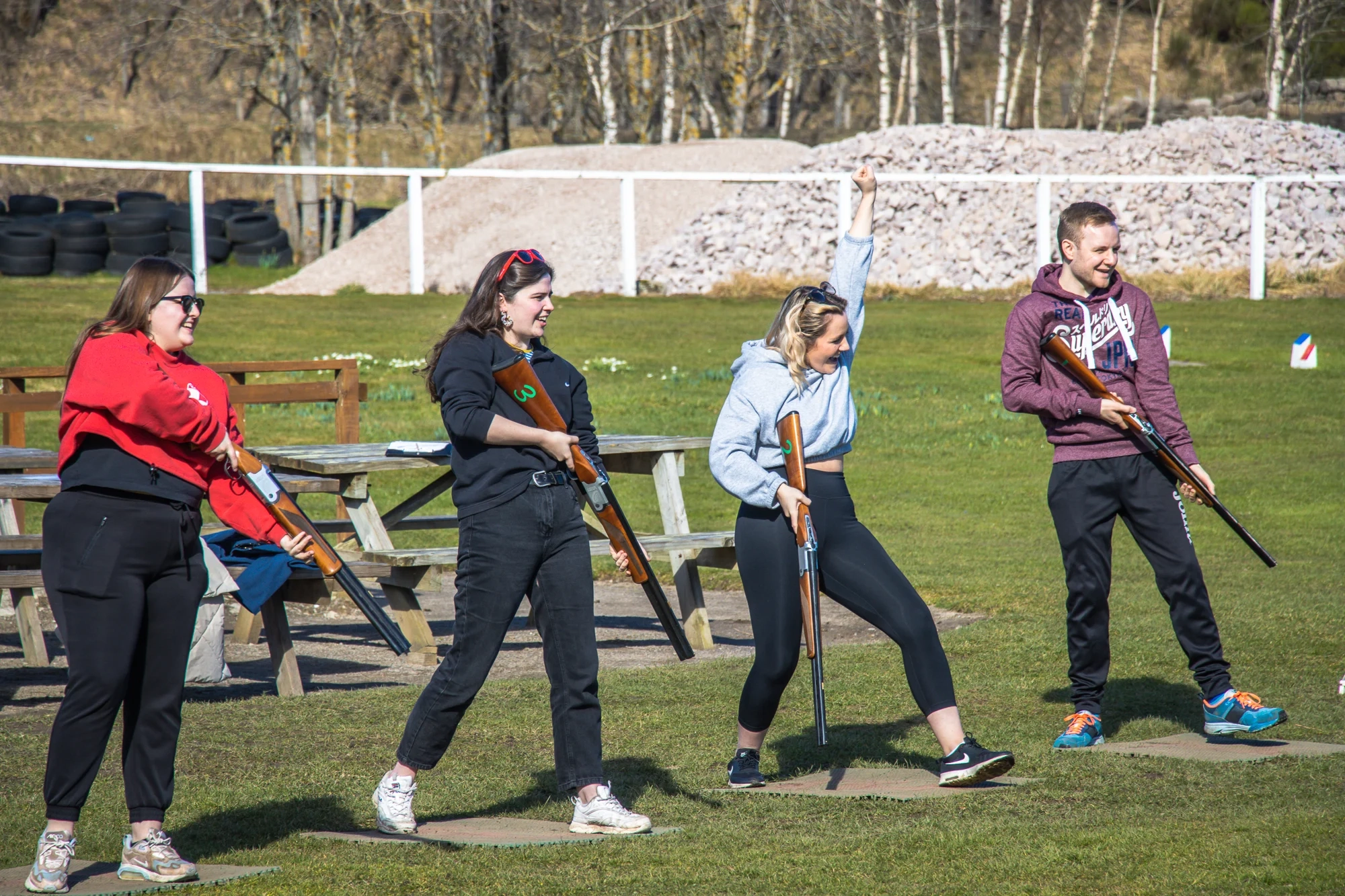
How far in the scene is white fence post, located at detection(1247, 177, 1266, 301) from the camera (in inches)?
1010

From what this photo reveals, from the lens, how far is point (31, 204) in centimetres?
Result: 3553

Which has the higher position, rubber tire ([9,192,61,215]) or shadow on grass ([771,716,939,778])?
rubber tire ([9,192,61,215])

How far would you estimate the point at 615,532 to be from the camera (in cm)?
536

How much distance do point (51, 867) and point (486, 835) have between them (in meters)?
1.31

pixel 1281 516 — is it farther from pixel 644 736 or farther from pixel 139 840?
pixel 139 840

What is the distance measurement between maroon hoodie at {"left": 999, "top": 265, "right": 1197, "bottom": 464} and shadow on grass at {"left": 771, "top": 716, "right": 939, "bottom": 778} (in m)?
1.34

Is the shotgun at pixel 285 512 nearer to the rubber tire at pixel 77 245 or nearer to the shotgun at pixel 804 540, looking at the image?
A: the shotgun at pixel 804 540

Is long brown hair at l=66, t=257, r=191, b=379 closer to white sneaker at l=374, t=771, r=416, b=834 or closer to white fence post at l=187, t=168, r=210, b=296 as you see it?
white sneaker at l=374, t=771, r=416, b=834

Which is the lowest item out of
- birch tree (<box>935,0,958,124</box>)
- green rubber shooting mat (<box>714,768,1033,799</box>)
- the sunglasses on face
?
green rubber shooting mat (<box>714,768,1033,799</box>)

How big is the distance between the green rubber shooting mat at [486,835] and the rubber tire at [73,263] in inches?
1045

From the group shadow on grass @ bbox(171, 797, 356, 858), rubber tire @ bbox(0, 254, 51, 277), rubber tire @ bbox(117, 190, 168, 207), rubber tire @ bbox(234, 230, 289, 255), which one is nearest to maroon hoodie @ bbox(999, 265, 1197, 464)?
shadow on grass @ bbox(171, 797, 356, 858)

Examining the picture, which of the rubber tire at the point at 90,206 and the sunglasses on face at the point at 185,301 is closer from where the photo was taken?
the sunglasses on face at the point at 185,301

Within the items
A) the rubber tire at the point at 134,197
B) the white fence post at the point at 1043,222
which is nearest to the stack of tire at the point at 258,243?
the rubber tire at the point at 134,197

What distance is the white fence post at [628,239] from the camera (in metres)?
24.5
